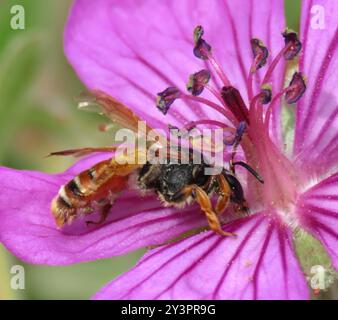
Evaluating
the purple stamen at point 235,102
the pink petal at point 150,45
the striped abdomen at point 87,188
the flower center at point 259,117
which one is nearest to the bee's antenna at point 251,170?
the flower center at point 259,117

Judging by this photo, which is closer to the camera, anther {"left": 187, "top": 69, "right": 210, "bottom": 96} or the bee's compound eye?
the bee's compound eye

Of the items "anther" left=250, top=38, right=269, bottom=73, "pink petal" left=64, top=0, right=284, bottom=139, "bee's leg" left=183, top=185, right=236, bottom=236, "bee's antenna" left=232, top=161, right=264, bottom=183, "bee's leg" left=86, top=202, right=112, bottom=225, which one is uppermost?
"pink petal" left=64, top=0, right=284, bottom=139

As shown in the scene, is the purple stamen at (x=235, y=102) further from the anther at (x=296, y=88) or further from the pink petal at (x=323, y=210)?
the pink petal at (x=323, y=210)

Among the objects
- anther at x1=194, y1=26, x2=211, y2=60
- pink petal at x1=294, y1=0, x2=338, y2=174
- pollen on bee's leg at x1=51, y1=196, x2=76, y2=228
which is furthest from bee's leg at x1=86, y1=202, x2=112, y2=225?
pink petal at x1=294, y1=0, x2=338, y2=174

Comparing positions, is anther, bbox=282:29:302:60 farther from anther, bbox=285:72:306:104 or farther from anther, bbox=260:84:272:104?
anther, bbox=260:84:272:104

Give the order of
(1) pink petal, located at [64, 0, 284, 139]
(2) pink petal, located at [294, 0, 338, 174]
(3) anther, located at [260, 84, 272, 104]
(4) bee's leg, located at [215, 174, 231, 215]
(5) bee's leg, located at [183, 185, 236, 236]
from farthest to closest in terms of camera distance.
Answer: (1) pink petal, located at [64, 0, 284, 139] → (2) pink petal, located at [294, 0, 338, 174] → (3) anther, located at [260, 84, 272, 104] → (4) bee's leg, located at [215, 174, 231, 215] → (5) bee's leg, located at [183, 185, 236, 236]

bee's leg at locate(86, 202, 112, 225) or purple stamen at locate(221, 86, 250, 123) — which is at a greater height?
purple stamen at locate(221, 86, 250, 123)

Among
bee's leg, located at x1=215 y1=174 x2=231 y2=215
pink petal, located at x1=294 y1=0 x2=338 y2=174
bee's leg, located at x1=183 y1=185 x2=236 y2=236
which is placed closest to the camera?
bee's leg, located at x1=183 y1=185 x2=236 y2=236

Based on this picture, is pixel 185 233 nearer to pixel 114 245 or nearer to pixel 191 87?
pixel 114 245
